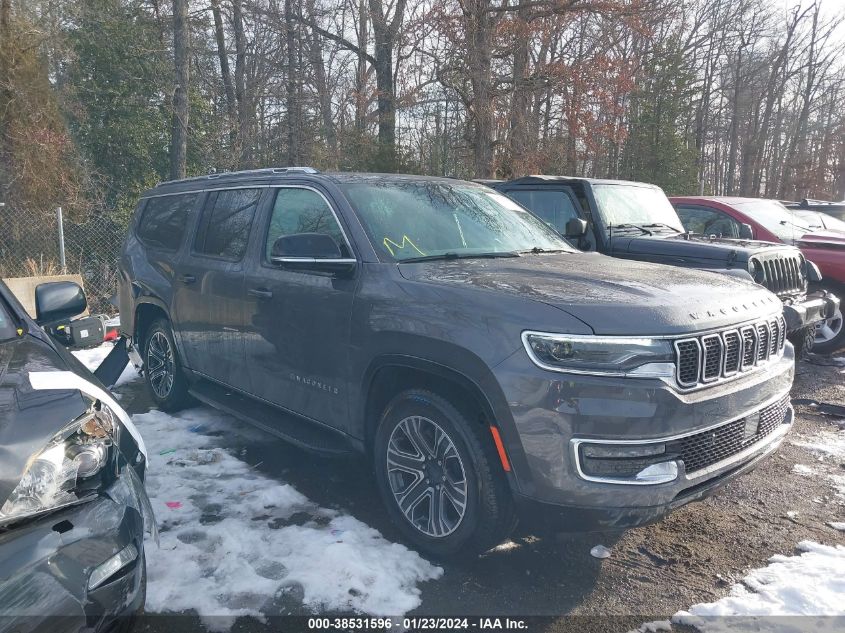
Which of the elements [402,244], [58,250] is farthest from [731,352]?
[58,250]

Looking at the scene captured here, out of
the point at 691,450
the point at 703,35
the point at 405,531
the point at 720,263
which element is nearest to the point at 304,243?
the point at 405,531

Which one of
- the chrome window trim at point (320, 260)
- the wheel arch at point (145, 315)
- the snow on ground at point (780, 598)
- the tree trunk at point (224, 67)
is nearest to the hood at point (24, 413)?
the chrome window trim at point (320, 260)

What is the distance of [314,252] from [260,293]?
32.9 inches

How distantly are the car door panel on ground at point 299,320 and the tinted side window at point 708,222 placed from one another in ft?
20.9

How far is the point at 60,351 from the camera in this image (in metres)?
2.78

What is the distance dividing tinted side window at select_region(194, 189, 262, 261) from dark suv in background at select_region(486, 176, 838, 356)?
3.07m

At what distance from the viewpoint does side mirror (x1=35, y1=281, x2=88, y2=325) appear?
10.4 feet

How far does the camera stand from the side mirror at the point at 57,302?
316 centimetres

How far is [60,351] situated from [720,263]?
18.0 feet

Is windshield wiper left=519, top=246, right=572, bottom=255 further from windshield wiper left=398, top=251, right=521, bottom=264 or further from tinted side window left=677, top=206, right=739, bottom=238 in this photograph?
tinted side window left=677, top=206, right=739, bottom=238

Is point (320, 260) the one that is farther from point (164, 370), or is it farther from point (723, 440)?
point (164, 370)

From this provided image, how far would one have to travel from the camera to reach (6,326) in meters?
2.82

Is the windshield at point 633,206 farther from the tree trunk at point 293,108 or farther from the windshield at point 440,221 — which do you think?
the tree trunk at point 293,108

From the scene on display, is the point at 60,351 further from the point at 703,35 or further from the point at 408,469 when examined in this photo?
the point at 703,35
